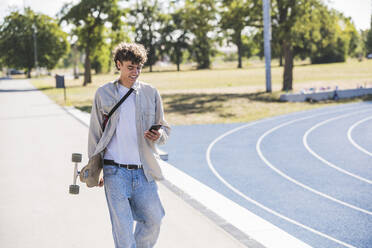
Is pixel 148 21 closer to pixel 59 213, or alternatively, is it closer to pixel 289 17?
pixel 289 17

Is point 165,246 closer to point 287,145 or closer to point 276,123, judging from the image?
point 287,145

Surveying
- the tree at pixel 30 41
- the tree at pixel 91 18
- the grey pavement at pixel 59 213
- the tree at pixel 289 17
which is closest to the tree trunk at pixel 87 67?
the tree at pixel 91 18

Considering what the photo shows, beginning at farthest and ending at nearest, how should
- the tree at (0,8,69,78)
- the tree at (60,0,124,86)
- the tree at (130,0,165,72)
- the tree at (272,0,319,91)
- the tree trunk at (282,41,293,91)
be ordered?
the tree at (130,0,165,72) < the tree at (0,8,69,78) < the tree at (60,0,124,86) < the tree trunk at (282,41,293,91) < the tree at (272,0,319,91)

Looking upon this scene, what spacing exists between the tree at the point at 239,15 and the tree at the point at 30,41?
4854cm

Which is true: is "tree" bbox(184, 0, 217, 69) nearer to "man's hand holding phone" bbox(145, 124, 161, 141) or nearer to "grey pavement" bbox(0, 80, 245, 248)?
"grey pavement" bbox(0, 80, 245, 248)

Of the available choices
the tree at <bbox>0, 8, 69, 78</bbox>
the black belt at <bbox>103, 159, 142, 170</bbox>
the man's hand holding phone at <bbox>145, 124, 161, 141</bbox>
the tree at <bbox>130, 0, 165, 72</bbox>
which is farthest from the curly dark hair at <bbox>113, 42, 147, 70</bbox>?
the tree at <bbox>130, 0, 165, 72</bbox>

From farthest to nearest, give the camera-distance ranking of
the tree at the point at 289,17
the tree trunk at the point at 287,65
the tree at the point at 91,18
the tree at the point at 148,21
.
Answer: the tree at the point at 148,21 → the tree at the point at 91,18 → the tree trunk at the point at 287,65 → the tree at the point at 289,17

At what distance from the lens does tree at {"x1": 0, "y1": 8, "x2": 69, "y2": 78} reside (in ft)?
234

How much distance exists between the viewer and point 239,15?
28.0 meters

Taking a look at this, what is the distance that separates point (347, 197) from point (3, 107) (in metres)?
19.6

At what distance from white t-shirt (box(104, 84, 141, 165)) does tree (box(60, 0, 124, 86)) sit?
136 feet

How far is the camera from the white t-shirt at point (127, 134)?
348 centimetres

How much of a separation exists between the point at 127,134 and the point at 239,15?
1013 inches

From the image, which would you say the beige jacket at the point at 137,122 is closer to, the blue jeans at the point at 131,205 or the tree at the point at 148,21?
the blue jeans at the point at 131,205
